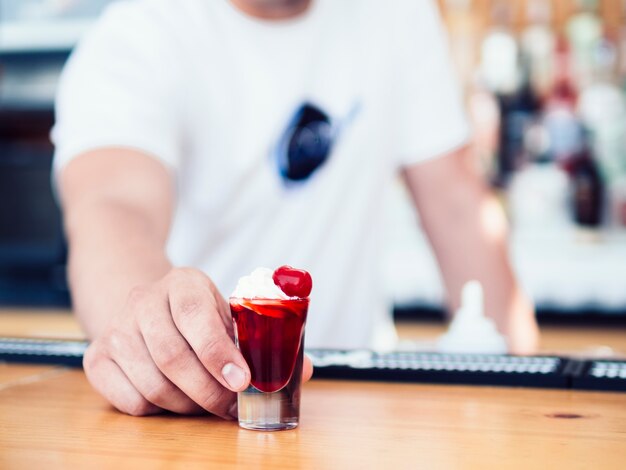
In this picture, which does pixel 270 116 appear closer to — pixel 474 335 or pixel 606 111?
pixel 474 335

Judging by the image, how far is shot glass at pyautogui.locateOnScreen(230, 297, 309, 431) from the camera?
2.33 feet

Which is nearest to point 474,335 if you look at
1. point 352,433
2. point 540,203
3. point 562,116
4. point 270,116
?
point 352,433

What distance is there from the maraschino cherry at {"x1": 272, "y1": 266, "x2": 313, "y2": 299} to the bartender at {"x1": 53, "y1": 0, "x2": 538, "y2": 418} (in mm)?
247

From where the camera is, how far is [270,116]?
1412mm

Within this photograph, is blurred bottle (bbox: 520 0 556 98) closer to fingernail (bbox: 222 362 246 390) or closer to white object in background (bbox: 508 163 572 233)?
white object in background (bbox: 508 163 572 233)

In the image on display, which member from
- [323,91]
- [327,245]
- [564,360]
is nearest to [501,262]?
[327,245]

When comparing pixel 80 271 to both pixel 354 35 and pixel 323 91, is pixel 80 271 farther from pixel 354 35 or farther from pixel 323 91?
pixel 354 35

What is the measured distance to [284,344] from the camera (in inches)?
28.4

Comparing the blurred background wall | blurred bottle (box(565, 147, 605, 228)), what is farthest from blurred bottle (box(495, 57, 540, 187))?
blurred bottle (box(565, 147, 605, 228))

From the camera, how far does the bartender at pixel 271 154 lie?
112cm

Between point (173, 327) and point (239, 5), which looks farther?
point (239, 5)

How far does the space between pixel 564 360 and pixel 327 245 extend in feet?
1.77

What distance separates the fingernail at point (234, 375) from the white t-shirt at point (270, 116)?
552 mm

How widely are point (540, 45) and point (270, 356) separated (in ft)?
7.10
